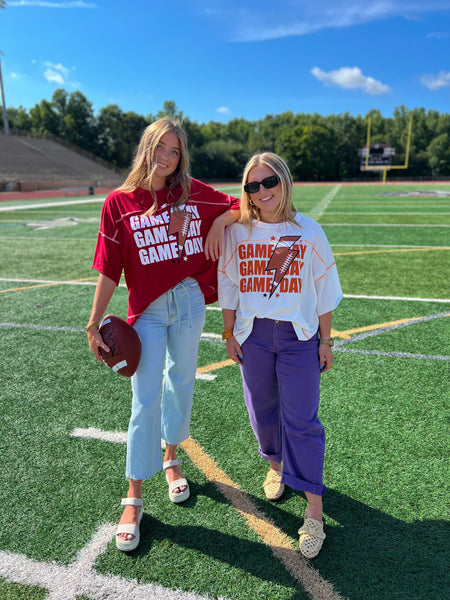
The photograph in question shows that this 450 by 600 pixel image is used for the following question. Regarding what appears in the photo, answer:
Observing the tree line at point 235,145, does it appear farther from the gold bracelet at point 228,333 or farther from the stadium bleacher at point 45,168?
the gold bracelet at point 228,333

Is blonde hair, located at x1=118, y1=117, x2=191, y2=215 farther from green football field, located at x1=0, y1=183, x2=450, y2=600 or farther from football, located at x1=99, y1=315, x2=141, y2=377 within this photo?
green football field, located at x1=0, y1=183, x2=450, y2=600

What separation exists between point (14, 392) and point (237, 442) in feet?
6.19

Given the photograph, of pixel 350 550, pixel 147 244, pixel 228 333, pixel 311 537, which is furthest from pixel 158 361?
pixel 350 550

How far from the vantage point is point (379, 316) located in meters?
5.07

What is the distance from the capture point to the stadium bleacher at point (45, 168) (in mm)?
38194

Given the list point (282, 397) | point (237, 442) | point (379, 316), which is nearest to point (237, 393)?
point (237, 442)

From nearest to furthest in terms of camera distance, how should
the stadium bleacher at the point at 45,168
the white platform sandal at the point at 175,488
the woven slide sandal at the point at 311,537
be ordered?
the woven slide sandal at the point at 311,537, the white platform sandal at the point at 175,488, the stadium bleacher at the point at 45,168

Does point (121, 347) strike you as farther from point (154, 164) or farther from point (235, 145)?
point (235, 145)

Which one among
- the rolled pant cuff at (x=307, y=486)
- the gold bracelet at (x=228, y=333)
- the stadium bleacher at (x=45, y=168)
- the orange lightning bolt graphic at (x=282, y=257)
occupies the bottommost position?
the rolled pant cuff at (x=307, y=486)

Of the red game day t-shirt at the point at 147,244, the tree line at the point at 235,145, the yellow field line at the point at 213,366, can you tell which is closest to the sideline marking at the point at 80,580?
the red game day t-shirt at the point at 147,244

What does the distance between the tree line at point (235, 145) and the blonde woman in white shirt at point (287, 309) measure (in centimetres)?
6731

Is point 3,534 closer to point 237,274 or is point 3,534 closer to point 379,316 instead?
point 237,274

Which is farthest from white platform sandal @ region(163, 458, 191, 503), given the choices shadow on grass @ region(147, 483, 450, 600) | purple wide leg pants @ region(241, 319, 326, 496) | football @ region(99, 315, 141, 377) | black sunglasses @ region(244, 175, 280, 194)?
black sunglasses @ region(244, 175, 280, 194)

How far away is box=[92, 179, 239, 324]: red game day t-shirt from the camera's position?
2131 millimetres
